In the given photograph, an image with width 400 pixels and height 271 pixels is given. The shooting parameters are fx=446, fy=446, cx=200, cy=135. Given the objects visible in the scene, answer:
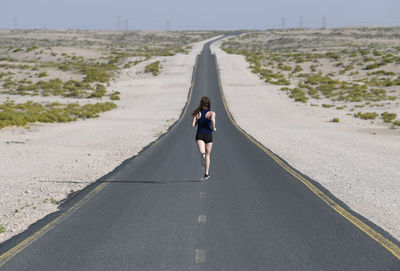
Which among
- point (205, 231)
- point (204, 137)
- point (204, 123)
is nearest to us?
point (205, 231)

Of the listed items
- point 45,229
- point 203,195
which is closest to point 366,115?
point 203,195

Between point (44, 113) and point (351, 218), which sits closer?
point (351, 218)

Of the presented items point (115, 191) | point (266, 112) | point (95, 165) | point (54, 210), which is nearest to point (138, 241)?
point (54, 210)

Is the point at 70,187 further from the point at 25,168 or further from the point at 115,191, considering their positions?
the point at 25,168

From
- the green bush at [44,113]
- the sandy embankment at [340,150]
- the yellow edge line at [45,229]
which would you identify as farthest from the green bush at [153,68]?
the yellow edge line at [45,229]

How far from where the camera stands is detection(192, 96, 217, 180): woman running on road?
11594 mm

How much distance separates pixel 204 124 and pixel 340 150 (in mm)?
10779

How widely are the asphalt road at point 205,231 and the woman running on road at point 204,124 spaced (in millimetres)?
934

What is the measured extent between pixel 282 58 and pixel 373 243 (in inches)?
3586

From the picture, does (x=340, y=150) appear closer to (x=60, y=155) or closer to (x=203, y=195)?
(x=203, y=195)

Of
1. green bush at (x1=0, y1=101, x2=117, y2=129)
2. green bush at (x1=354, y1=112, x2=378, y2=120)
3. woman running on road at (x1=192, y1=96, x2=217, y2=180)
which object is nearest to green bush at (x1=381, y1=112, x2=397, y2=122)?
green bush at (x1=354, y1=112, x2=378, y2=120)

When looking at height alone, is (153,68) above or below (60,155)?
above

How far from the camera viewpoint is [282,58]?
9500cm

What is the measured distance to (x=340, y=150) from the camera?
20484 millimetres
